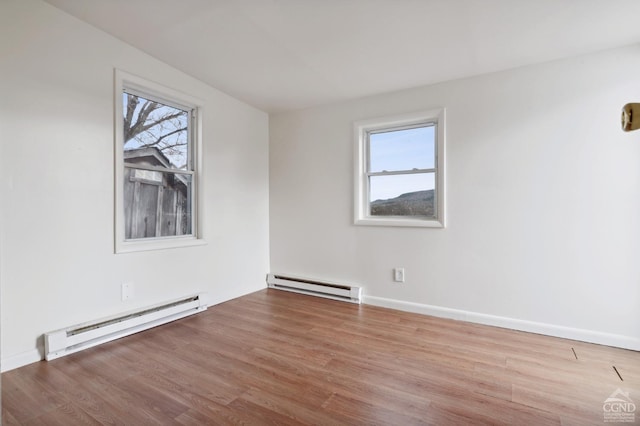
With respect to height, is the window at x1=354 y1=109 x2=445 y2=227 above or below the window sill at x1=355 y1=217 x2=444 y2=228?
above

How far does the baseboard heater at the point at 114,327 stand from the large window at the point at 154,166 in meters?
0.54

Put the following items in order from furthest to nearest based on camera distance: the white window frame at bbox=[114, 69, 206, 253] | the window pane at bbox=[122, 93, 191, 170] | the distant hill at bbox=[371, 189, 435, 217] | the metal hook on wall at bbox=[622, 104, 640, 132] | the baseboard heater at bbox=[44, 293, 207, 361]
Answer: the distant hill at bbox=[371, 189, 435, 217] → the window pane at bbox=[122, 93, 191, 170] → the white window frame at bbox=[114, 69, 206, 253] → the baseboard heater at bbox=[44, 293, 207, 361] → the metal hook on wall at bbox=[622, 104, 640, 132]

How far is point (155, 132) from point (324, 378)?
249cm

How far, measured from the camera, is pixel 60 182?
2072mm

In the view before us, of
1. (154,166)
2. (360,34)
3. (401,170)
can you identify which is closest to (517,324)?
(401,170)

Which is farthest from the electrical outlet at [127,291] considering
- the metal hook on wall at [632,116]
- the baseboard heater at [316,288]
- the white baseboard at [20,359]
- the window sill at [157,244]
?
the metal hook on wall at [632,116]

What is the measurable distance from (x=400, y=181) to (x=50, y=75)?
→ 2963mm

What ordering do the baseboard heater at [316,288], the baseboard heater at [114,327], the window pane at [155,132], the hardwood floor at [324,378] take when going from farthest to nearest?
the baseboard heater at [316,288]
the window pane at [155,132]
the baseboard heater at [114,327]
the hardwood floor at [324,378]

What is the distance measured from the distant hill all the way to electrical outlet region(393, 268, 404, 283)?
0.58 meters

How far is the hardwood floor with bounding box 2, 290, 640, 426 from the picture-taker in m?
1.51

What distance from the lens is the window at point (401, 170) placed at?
3.02 meters

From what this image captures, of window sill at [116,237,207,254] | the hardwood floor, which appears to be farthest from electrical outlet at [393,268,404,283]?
window sill at [116,237,207,254]

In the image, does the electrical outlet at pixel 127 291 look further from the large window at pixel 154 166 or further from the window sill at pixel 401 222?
the window sill at pixel 401 222

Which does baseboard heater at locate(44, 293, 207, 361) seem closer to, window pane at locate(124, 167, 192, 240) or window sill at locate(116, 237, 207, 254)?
window sill at locate(116, 237, 207, 254)
